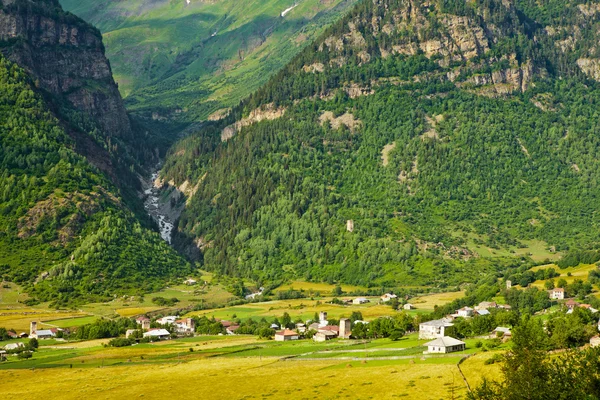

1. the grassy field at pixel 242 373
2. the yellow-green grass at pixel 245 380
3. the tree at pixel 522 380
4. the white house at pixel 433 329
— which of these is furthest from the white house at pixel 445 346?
the tree at pixel 522 380

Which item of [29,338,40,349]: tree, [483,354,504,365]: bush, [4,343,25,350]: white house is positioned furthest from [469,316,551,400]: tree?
[4,343,25,350]: white house

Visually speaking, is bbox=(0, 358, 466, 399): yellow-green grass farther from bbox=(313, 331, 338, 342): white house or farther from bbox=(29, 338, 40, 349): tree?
bbox=(313, 331, 338, 342): white house

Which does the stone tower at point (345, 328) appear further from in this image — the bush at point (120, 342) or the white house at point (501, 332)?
the bush at point (120, 342)

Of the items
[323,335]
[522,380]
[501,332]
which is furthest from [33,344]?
[522,380]

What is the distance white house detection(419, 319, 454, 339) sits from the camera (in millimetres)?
168875

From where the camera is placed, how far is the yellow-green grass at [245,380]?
12162cm

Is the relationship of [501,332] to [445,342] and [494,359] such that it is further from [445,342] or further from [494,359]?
[494,359]

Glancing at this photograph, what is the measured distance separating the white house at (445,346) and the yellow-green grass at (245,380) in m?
9.50

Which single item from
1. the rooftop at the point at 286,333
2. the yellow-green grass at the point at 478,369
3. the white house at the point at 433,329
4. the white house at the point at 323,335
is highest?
the yellow-green grass at the point at 478,369

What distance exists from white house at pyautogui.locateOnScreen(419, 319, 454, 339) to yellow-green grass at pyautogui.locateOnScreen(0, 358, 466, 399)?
95.0ft

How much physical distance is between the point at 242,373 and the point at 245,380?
19.9 ft

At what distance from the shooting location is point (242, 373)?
14238 centimetres

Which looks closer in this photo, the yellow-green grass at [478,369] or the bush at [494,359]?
the yellow-green grass at [478,369]

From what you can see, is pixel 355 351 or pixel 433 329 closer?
pixel 355 351
